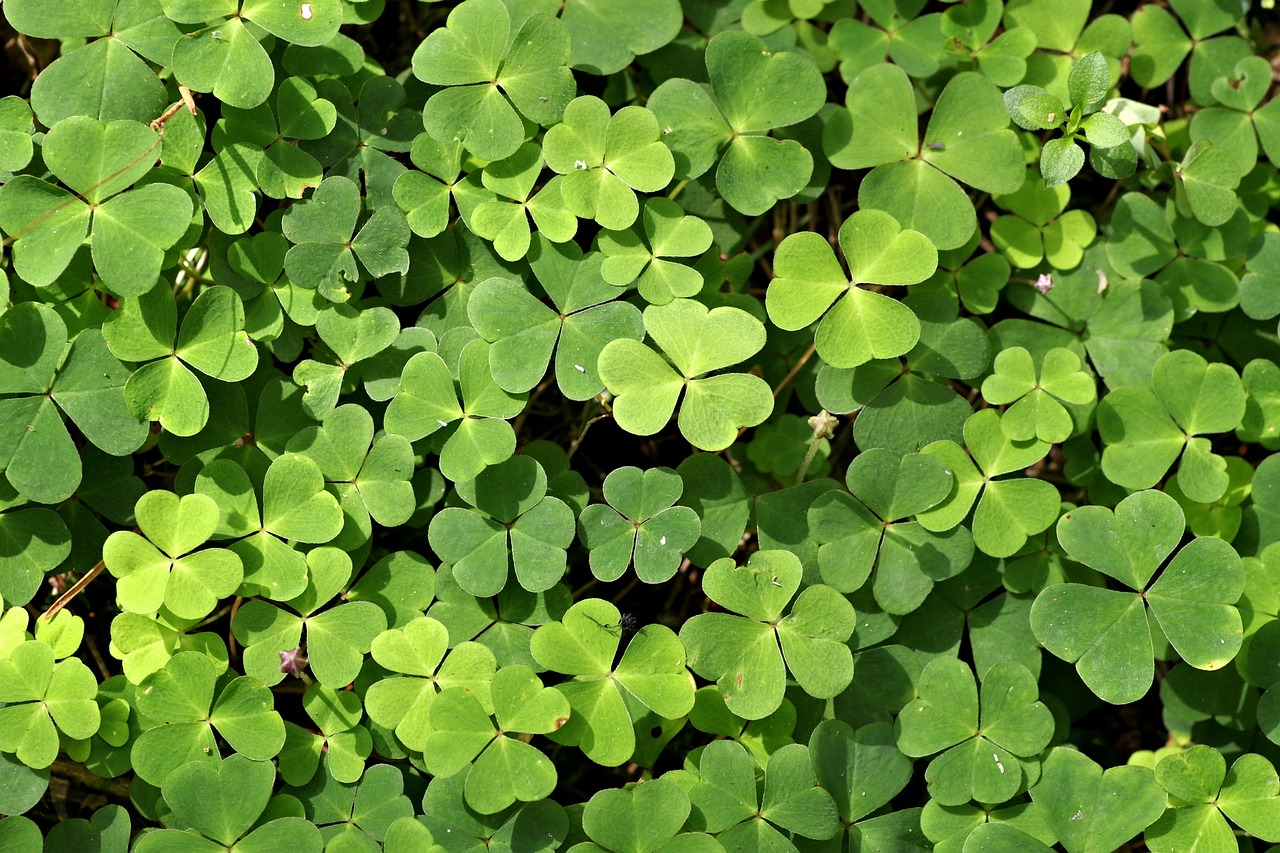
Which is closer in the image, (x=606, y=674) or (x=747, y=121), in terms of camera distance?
(x=606, y=674)

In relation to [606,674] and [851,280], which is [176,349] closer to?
[606,674]

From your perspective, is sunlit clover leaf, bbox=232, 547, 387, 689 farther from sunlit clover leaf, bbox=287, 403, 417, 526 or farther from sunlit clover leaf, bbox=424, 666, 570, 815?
sunlit clover leaf, bbox=424, 666, 570, 815

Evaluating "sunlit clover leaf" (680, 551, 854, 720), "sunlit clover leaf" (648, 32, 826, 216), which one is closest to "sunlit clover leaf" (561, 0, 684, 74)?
"sunlit clover leaf" (648, 32, 826, 216)

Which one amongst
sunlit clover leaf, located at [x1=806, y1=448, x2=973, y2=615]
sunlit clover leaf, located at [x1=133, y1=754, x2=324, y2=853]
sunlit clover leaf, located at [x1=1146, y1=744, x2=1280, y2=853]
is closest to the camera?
sunlit clover leaf, located at [x1=133, y1=754, x2=324, y2=853]

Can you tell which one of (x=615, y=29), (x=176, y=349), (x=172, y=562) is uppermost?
(x=615, y=29)

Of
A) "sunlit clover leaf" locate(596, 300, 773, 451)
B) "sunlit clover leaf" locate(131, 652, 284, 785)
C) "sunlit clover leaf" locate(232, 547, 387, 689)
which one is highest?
"sunlit clover leaf" locate(596, 300, 773, 451)

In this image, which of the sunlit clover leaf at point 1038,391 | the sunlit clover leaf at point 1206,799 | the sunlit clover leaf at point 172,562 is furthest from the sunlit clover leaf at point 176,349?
the sunlit clover leaf at point 1206,799

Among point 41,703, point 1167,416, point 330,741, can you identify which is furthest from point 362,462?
point 1167,416

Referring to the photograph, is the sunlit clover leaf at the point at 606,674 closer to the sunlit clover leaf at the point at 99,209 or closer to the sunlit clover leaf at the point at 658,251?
the sunlit clover leaf at the point at 658,251

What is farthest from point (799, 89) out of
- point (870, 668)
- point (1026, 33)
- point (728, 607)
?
point (870, 668)
